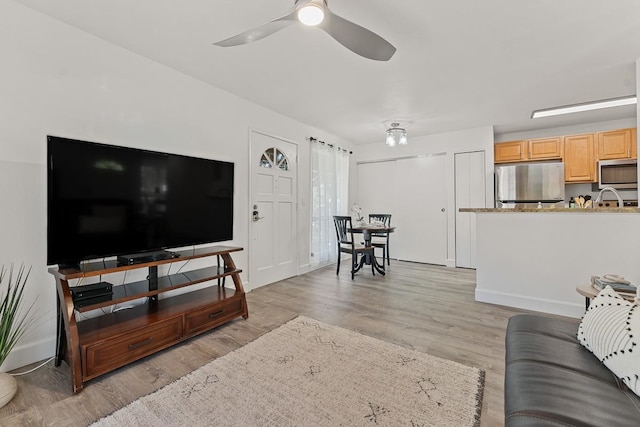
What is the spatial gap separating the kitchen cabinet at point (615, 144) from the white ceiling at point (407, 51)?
34cm

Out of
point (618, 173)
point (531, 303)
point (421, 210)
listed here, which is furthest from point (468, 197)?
point (531, 303)

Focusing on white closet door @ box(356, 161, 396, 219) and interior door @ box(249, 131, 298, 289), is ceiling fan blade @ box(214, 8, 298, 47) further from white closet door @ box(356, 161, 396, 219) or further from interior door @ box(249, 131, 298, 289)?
white closet door @ box(356, 161, 396, 219)

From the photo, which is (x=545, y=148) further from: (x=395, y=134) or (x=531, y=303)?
(x=531, y=303)

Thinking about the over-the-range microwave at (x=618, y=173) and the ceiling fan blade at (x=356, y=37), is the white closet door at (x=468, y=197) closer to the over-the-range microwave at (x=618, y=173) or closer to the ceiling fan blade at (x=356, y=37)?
the over-the-range microwave at (x=618, y=173)

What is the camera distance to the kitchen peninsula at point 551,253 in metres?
2.67

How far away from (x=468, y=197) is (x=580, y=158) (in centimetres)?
163

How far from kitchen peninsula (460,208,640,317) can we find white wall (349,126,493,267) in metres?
1.88

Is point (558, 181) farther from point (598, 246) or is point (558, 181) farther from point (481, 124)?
point (598, 246)

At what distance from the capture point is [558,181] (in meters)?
4.43

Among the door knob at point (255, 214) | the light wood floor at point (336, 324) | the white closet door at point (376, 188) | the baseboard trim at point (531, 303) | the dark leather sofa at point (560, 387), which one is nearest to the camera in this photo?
the dark leather sofa at point (560, 387)

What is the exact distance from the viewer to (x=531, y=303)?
3018mm

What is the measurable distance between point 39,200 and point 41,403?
1.28 m

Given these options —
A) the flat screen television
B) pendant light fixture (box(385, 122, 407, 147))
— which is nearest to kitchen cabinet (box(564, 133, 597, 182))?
pendant light fixture (box(385, 122, 407, 147))

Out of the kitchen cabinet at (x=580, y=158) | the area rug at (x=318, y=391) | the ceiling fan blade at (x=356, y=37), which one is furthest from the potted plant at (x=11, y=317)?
the kitchen cabinet at (x=580, y=158)
